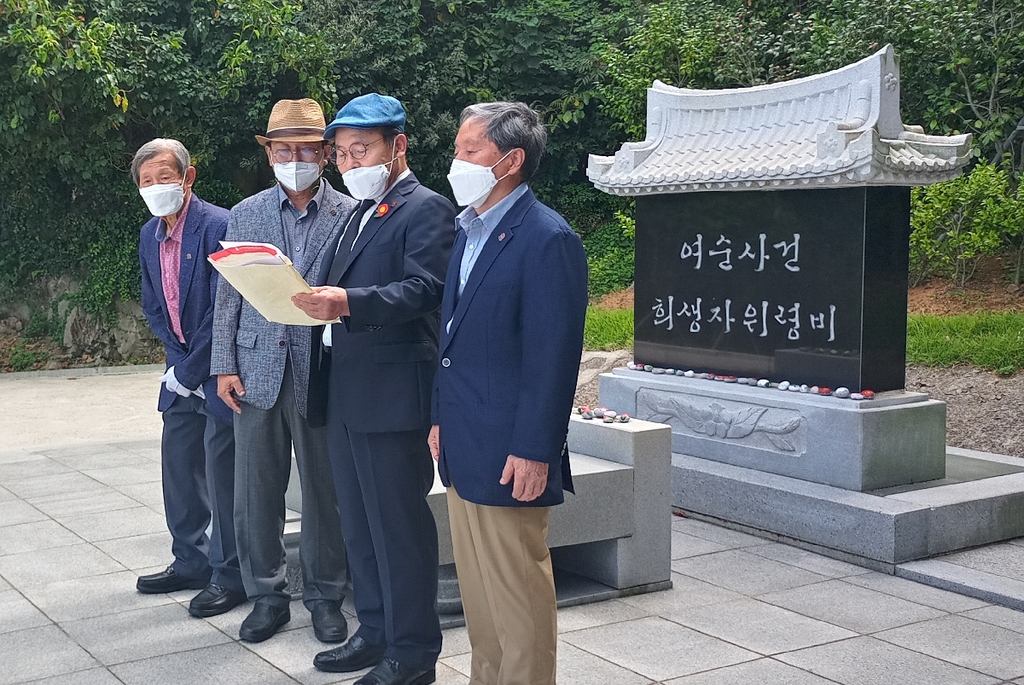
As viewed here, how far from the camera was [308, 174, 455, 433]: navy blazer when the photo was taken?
3.37 m

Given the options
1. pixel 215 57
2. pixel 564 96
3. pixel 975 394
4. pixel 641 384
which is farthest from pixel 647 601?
pixel 564 96

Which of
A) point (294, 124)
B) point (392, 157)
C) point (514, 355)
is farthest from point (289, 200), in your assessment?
point (514, 355)

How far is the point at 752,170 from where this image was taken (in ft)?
18.7

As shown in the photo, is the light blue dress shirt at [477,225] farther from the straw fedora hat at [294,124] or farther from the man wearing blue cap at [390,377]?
the straw fedora hat at [294,124]

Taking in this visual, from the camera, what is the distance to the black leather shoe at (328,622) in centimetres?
378

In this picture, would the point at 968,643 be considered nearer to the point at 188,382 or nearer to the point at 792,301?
the point at 792,301

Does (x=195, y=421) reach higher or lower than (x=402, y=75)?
lower

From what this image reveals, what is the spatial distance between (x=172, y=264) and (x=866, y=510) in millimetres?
3098

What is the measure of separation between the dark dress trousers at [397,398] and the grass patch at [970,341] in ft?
20.2

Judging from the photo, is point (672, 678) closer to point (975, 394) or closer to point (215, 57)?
point (975, 394)

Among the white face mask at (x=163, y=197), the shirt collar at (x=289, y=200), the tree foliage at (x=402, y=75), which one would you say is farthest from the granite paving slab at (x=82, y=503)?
the tree foliage at (x=402, y=75)

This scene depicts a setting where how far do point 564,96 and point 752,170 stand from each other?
12018 mm

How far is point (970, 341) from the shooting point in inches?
349

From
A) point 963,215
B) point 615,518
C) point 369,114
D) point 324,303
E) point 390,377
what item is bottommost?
point 615,518
